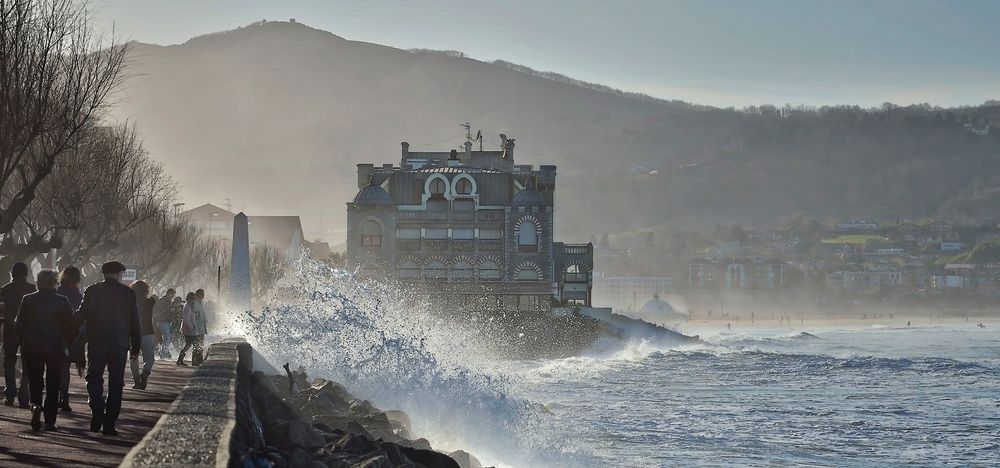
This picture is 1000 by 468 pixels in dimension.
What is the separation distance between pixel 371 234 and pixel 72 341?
86438 millimetres

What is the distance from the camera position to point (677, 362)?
272 ft

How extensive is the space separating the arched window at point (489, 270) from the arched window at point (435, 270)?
2298mm

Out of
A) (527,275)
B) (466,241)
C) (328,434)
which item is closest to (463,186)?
(466,241)

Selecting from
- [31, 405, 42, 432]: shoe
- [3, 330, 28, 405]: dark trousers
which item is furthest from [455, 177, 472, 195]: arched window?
[31, 405, 42, 432]: shoe

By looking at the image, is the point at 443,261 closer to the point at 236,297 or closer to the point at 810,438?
the point at 236,297

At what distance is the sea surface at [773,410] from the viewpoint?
3259 centimetres

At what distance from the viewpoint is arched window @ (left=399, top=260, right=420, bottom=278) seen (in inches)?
4063

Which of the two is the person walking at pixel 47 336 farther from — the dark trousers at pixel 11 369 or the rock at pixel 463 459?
the rock at pixel 463 459

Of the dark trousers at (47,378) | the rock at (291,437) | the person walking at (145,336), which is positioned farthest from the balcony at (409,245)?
the dark trousers at (47,378)

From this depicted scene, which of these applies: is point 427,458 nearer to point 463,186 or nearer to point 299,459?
point 299,459

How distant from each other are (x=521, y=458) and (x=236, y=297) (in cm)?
3182

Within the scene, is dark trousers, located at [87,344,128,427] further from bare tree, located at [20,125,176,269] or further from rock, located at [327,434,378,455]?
bare tree, located at [20,125,176,269]

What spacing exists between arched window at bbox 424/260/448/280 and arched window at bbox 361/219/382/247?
352cm

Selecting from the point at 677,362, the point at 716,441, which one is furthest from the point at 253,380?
the point at 677,362
